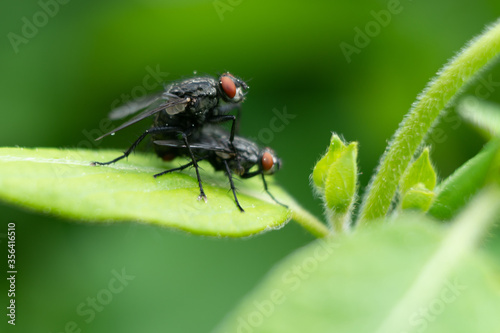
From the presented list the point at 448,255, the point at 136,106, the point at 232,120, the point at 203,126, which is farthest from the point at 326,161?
the point at 136,106

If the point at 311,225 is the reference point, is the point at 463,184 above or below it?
above

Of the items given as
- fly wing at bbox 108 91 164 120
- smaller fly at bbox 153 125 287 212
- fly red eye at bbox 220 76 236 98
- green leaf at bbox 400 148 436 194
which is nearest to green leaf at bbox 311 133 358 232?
green leaf at bbox 400 148 436 194

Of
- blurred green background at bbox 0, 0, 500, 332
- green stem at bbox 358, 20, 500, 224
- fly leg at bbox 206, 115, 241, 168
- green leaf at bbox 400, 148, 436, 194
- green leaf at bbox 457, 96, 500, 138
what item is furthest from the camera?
blurred green background at bbox 0, 0, 500, 332

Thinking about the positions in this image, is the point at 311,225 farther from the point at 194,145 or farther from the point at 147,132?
the point at 147,132

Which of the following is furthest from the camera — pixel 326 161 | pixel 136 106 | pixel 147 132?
pixel 136 106

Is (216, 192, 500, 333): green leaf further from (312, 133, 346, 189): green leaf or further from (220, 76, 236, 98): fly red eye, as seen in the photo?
(220, 76, 236, 98): fly red eye
